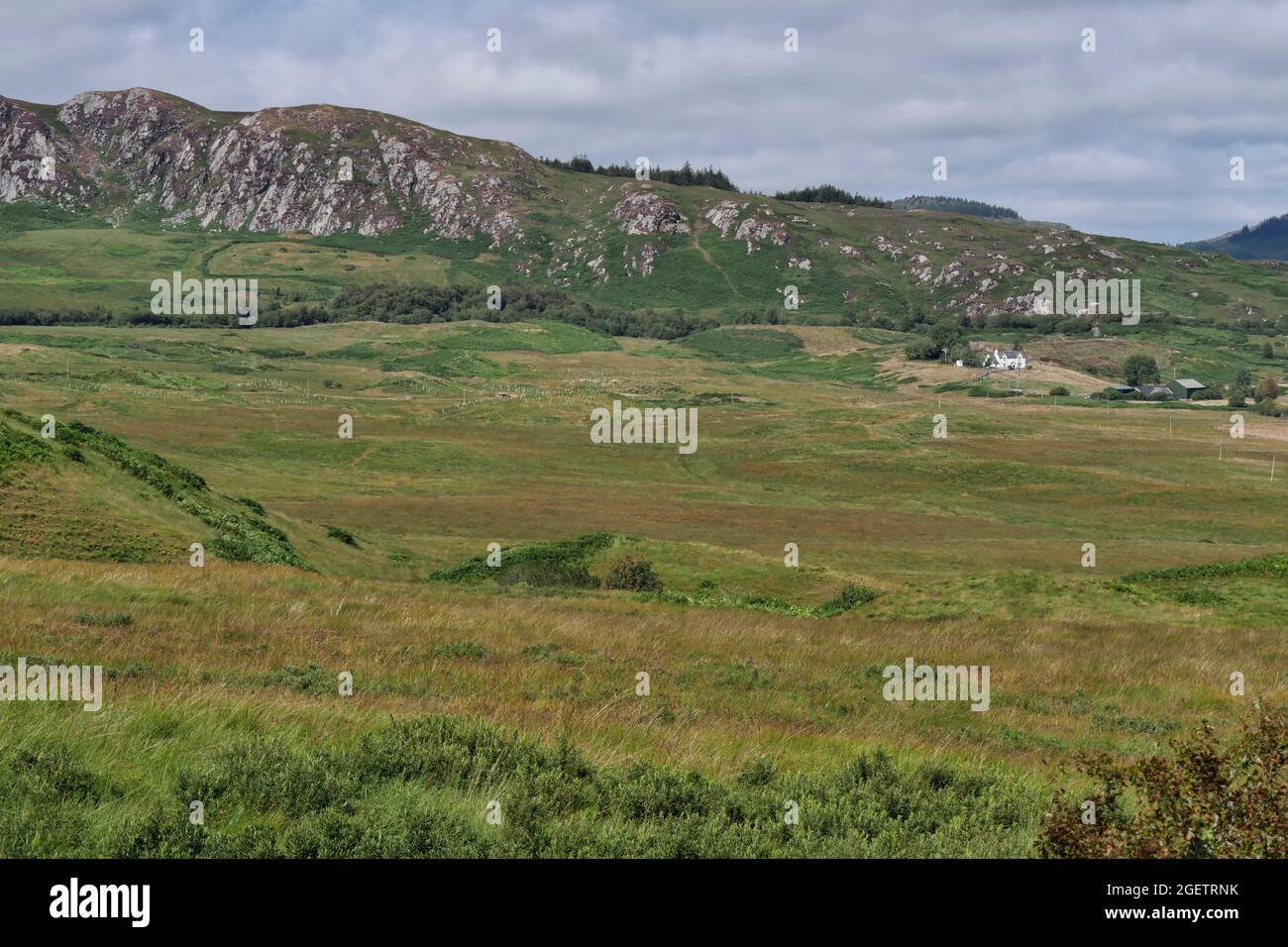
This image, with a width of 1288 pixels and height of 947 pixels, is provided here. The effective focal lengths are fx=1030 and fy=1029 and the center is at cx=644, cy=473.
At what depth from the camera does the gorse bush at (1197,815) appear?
711cm

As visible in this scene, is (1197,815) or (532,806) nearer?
(1197,815)

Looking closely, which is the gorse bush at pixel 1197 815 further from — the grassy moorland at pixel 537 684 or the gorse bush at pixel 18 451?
the gorse bush at pixel 18 451

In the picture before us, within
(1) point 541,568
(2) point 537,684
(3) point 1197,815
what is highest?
(3) point 1197,815

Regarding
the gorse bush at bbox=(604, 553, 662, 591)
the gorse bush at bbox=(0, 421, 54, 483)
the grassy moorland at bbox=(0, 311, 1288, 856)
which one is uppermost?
the gorse bush at bbox=(0, 421, 54, 483)

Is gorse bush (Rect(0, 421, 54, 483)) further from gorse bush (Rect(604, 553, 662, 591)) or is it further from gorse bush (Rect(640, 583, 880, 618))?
gorse bush (Rect(604, 553, 662, 591))

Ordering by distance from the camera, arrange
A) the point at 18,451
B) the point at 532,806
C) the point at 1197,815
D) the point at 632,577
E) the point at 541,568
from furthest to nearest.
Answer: the point at 541,568, the point at 632,577, the point at 18,451, the point at 532,806, the point at 1197,815

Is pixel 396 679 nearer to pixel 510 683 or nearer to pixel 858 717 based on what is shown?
pixel 510 683

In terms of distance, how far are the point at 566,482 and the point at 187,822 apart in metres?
108

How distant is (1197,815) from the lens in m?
7.39

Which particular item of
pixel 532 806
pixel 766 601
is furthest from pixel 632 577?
pixel 532 806

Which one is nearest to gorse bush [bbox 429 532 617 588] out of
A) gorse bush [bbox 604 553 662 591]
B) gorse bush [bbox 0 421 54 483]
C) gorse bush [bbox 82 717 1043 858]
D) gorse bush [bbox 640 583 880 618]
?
gorse bush [bbox 604 553 662 591]

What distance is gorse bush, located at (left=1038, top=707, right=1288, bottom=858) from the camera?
280 inches

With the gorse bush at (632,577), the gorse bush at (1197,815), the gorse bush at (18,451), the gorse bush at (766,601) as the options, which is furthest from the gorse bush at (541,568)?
the gorse bush at (1197,815)

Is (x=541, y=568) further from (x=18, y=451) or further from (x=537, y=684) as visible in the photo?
(x=537, y=684)
